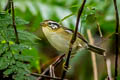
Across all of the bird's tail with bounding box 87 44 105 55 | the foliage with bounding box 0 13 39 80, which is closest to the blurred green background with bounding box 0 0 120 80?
the bird's tail with bounding box 87 44 105 55

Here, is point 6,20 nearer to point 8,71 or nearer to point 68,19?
point 8,71

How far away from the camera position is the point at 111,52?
3.34m

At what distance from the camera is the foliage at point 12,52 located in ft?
5.08

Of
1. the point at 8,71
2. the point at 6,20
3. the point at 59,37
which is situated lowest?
the point at 8,71

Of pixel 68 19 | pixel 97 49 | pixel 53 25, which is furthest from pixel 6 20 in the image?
pixel 68 19

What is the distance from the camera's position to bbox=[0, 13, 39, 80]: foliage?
5.08 feet

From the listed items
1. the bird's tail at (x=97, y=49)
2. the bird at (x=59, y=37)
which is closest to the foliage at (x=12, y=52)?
the bird at (x=59, y=37)

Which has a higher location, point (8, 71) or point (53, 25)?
point (53, 25)

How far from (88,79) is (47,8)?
0.86 meters

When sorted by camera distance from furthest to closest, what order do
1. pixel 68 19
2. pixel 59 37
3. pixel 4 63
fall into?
Answer: pixel 68 19
pixel 59 37
pixel 4 63

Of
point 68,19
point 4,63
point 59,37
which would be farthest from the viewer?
point 68,19

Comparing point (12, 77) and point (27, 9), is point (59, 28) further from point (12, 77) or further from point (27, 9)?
point (27, 9)

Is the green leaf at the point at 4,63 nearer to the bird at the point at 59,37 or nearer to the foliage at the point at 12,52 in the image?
the foliage at the point at 12,52

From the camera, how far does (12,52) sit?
5.18 feet
